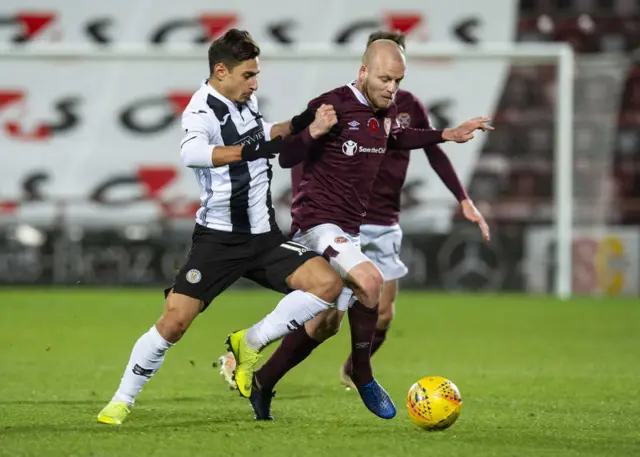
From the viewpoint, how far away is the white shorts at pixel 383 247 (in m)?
7.68

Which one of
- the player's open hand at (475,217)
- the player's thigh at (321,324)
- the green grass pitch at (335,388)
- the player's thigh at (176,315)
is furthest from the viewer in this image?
the player's open hand at (475,217)

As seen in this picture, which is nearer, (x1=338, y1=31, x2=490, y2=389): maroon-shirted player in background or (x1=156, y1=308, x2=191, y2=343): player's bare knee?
(x1=156, y1=308, x2=191, y2=343): player's bare knee

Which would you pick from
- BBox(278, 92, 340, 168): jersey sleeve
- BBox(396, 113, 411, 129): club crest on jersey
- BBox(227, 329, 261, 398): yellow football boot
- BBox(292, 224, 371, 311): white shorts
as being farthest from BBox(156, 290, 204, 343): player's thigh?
BBox(396, 113, 411, 129): club crest on jersey

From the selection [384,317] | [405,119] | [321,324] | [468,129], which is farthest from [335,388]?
[468,129]

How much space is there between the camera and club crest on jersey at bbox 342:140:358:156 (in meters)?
6.00

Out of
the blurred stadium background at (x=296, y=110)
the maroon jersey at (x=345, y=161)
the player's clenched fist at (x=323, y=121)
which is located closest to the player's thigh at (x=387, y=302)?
the maroon jersey at (x=345, y=161)

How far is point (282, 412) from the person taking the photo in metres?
6.20

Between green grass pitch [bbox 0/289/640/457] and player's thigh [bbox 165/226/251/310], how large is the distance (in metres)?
0.60

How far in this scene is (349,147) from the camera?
6008 mm

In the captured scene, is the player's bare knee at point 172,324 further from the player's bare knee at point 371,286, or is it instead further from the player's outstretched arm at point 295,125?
→ the player's outstretched arm at point 295,125

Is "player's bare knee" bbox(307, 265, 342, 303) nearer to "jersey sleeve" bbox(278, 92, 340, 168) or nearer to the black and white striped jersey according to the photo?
the black and white striped jersey

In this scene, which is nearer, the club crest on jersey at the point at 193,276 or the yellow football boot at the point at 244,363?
the club crest on jersey at the point at 193,276

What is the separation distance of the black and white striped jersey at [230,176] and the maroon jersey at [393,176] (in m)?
1.86

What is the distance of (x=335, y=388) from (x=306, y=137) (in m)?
2.17
